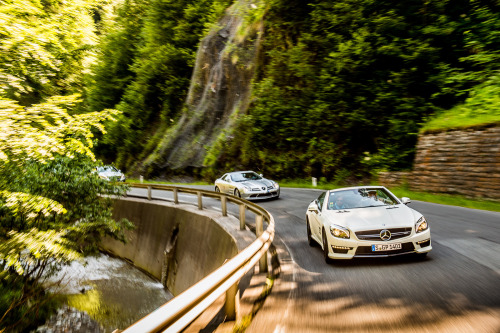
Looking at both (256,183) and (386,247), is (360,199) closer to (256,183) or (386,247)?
(386,247)

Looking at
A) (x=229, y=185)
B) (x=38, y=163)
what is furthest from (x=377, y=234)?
(x=229, y=185)

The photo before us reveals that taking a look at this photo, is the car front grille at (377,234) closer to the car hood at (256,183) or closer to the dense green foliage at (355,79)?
the car hood at (256,183)

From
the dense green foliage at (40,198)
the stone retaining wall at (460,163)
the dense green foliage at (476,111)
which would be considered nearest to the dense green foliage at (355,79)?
the dense green foliage at (476,111)

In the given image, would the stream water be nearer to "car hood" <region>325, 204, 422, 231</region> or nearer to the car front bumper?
"car hood" <region>325, 204, 422, 231</region>

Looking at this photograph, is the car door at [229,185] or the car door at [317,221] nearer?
the car door at [317,221]

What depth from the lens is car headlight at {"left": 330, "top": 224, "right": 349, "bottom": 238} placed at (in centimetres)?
629

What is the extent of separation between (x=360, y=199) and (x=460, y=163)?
8094 mm

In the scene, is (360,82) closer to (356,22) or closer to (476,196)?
(356,22)

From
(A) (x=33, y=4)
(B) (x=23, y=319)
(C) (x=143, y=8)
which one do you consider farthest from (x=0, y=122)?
(C) (x=143, y=8)

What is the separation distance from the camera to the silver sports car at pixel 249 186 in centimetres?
1669

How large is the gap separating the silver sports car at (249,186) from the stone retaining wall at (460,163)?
19.8ft

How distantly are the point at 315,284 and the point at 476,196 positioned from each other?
397 inches

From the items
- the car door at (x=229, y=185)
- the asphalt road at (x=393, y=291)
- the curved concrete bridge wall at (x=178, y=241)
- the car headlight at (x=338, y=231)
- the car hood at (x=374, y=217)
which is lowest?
the curved concrete bridge wall at (x=178, y=241)

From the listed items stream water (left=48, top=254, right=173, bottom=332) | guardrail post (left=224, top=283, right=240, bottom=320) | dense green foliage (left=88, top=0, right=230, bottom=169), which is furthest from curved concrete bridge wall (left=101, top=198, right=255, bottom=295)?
dense green foliage (left=88, top=0, right=230, bottom=169)
